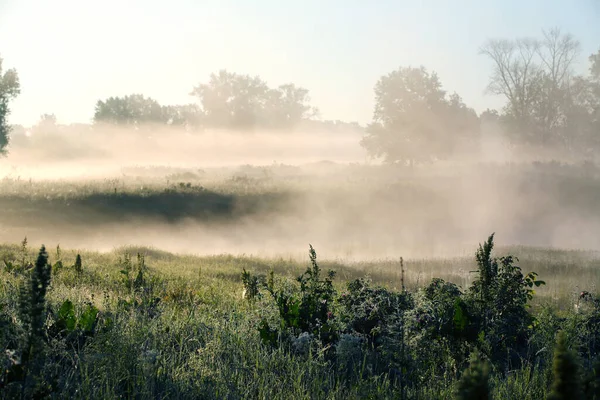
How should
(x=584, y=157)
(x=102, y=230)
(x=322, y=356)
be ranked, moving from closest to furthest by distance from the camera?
(x=322, y=356), (x=102, y=230), (x=584, y=157)

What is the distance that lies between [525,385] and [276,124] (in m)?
83.2

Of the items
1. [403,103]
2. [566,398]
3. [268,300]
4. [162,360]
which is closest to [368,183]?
[403,103]

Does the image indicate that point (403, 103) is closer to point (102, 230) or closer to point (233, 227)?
point (233, 227)

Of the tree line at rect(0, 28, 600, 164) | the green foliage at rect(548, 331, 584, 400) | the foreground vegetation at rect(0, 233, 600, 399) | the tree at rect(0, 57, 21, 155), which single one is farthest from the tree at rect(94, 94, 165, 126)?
the green foliage at rect(548, 331, 584, 400)

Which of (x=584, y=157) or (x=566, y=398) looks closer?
(x=566, y=398)

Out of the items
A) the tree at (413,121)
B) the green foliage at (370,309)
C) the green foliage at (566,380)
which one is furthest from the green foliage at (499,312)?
the tree at (413,121)

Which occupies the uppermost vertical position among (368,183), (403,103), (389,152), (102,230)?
(403,103)

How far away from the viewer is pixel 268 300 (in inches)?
277

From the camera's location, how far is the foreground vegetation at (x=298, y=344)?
4.31 meters

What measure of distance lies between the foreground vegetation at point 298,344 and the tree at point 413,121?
35.6 m

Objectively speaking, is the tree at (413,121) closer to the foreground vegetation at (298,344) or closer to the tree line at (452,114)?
the tree line at (452,114)

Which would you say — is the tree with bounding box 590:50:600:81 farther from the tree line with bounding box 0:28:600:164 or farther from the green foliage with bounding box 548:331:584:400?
the green foliage with bounding box 548:331:584:400

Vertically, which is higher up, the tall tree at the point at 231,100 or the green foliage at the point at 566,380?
the tall tree at the point at 231,100

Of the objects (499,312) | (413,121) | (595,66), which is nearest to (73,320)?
(499,312)
